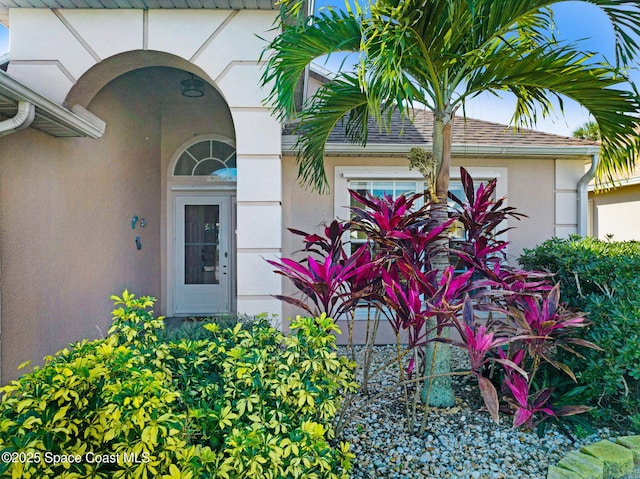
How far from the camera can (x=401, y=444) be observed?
3.29 metres

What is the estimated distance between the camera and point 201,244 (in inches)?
336

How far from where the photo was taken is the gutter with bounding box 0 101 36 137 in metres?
3.51

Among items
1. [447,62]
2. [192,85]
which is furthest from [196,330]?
[192,85]

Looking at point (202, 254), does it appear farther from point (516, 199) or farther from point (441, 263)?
point (516, 199)

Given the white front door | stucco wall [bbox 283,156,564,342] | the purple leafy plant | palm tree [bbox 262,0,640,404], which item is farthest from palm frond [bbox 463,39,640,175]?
the white front door

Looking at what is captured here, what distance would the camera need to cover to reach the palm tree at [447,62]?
11.2ft

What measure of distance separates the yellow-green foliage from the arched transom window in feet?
19.9

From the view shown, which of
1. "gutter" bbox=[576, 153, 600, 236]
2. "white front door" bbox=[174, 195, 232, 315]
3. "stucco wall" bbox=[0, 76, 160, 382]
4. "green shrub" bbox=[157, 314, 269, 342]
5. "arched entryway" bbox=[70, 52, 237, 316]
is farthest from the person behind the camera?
"white front door" bbox=[174, 195, 232, 315]

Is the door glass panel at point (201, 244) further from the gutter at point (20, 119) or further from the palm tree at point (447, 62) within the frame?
the gutter at point (20, 119)

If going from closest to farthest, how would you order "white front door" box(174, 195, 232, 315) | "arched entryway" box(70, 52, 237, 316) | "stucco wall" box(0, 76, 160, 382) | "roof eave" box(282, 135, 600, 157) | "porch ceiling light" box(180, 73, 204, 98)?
"stucco wall" box(0, 76, 160, 382) < "roof eave" box(282, 135, 600, 157) < "porch ceiling light" box(180, 73, 204, 98) < "arched entryway" box(70, 52, 237, 316) < "white front door" box(174, 195, 232, 315)

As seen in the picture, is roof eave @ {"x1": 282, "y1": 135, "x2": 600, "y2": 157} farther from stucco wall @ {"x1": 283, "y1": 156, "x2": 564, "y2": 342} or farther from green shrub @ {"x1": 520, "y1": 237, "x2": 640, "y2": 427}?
green shrub @ {"x1": 520, "y1": 237, "x2": 640, "y2": 427}

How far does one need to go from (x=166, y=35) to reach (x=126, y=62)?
1.98 ft

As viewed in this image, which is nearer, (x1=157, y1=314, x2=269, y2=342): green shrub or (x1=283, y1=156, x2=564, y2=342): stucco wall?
(x1=157, y1=314, x2=269, y2=342): green shrub

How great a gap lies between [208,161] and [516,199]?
5989mm
